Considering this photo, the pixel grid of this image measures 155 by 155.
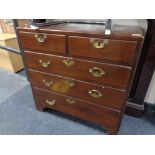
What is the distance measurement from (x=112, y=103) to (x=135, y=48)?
1.47ft

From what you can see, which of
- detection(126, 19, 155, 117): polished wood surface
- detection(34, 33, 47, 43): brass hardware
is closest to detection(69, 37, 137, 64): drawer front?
detection(34, 33, 47, 43): brass hardware

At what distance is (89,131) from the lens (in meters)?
1.33

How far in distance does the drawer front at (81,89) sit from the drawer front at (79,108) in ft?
0.20

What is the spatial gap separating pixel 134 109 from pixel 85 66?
0.77 m

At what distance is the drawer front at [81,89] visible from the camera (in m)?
1.05

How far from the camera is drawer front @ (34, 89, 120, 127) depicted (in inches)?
46.1

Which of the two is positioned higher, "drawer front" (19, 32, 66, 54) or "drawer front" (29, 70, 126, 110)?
"drawer front" (19, 32, 66, 54)

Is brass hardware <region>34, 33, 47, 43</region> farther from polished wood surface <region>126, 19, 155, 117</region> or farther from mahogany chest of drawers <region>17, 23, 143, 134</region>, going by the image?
polished wood surface <region>126, 19, 155, 117</region>

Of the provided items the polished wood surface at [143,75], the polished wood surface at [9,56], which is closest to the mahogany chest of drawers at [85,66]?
the polished wood surface at [143,75]

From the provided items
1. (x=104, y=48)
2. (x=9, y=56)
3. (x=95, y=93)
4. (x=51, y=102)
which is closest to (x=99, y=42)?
(x=104, y=48)

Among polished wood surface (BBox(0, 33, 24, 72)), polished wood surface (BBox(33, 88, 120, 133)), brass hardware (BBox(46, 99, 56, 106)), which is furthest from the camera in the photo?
polished wood surface (BBox(0, 33, 24, 72))
